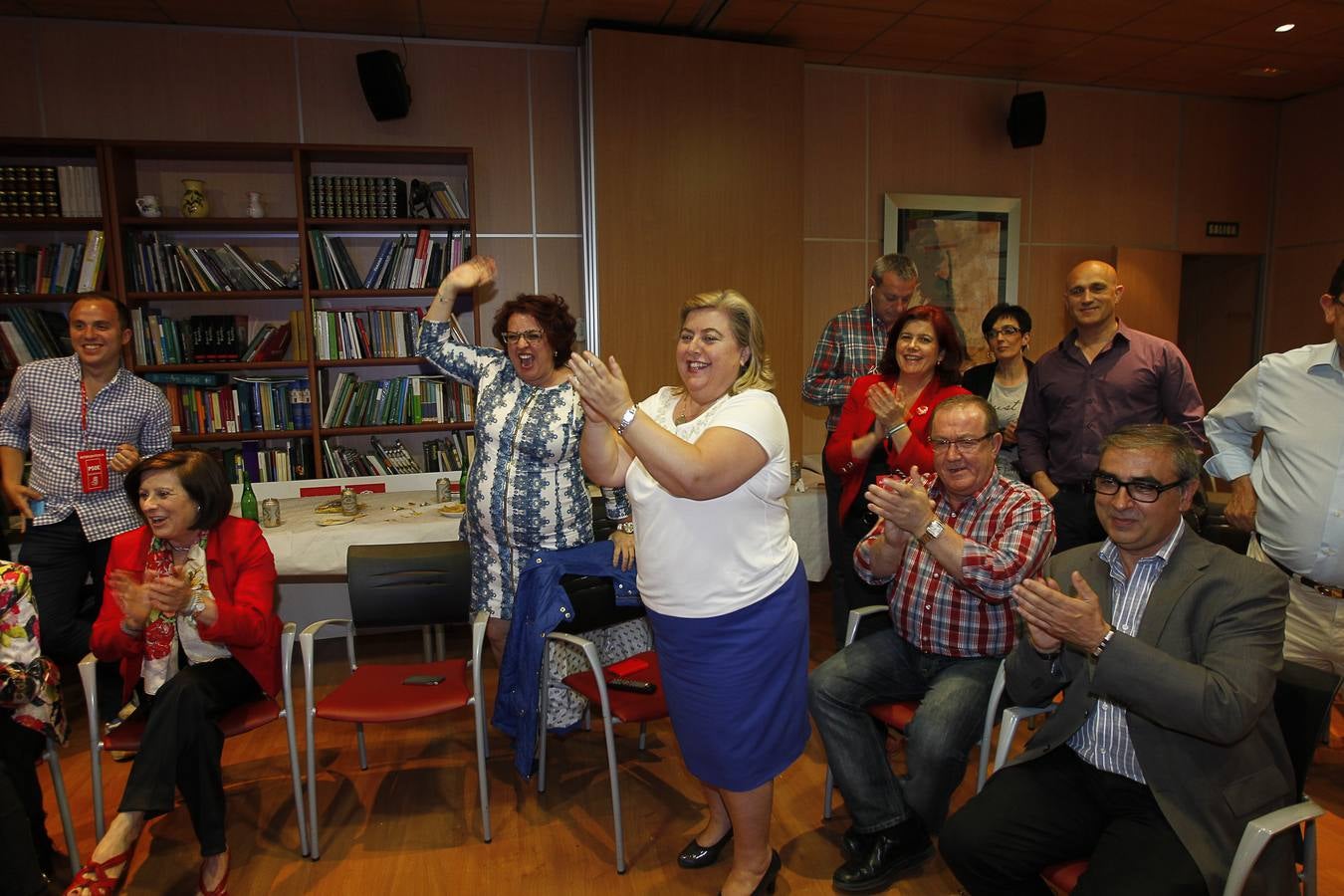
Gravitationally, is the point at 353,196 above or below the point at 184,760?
above

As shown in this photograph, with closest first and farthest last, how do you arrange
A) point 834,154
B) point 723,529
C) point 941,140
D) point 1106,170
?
point 723,529 < point 834,154 < point 941,140 < point 1106,170

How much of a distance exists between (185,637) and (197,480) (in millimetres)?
473

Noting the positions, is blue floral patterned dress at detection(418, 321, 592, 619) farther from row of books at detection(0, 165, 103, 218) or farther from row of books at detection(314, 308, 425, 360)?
row of books at detection(0, 165, 103, 218)

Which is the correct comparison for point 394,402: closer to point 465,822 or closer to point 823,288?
point 465,822

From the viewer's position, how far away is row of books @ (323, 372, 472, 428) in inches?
186

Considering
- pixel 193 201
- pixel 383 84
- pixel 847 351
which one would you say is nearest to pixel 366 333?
pixel 193 201

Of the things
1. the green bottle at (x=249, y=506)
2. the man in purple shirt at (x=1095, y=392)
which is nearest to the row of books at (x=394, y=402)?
the green bottle at (x=249, y=506)

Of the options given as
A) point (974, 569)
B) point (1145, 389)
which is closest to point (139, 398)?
point (974, 569)

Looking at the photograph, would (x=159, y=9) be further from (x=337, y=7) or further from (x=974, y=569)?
(x=974, y=569)

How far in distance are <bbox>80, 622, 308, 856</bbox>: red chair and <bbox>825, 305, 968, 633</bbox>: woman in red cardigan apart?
1.85 m

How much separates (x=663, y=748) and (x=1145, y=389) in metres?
2.31

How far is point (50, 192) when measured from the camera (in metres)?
4.28

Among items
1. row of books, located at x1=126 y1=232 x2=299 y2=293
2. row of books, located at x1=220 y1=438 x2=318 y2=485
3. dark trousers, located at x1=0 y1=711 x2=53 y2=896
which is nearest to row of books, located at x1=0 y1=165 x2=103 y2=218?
row of books, located at x1=126 y1=232 x2=299 y2=293

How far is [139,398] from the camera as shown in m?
3.18
